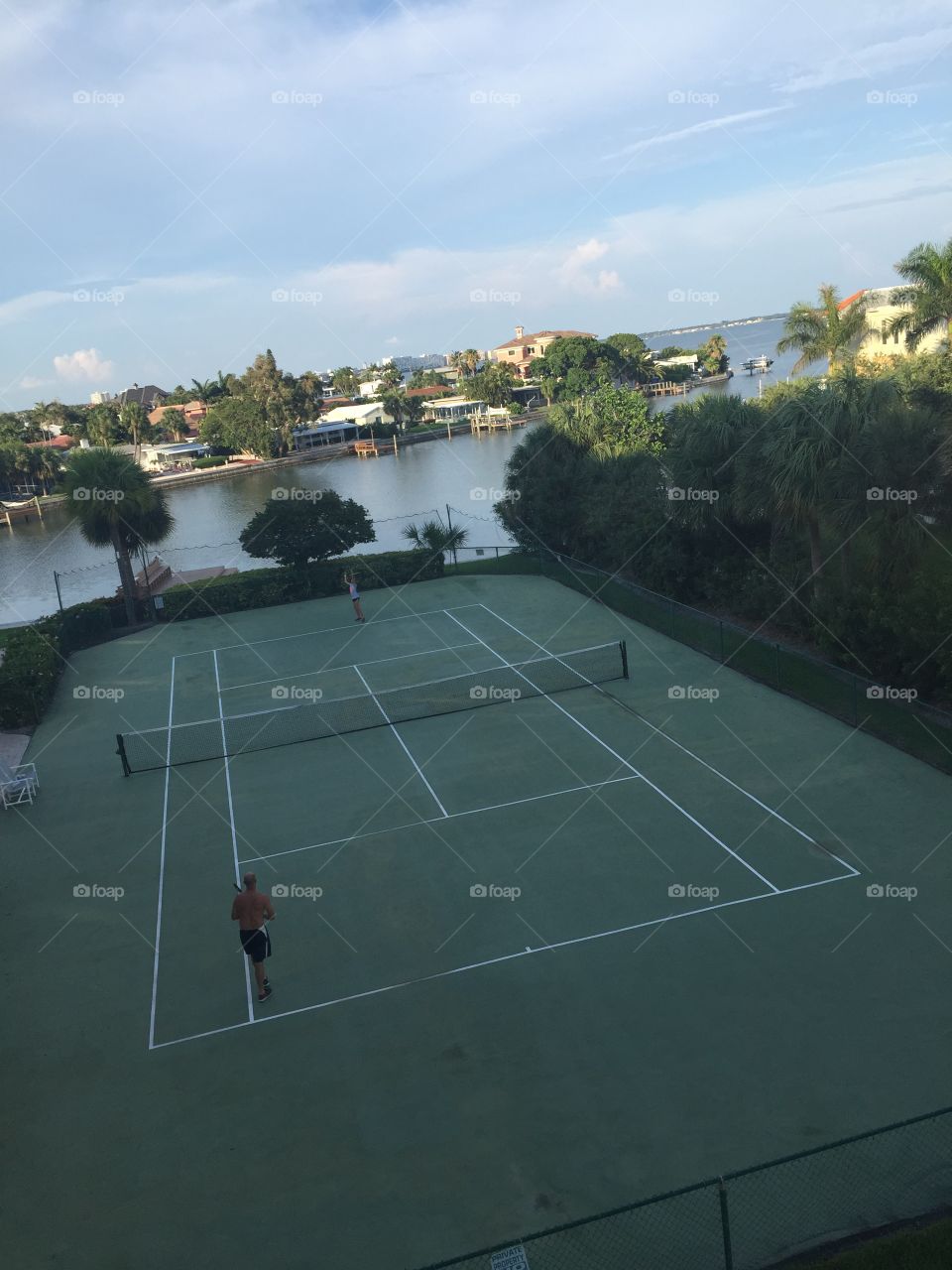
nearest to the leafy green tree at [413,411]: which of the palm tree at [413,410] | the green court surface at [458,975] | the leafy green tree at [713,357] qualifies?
the palm tree at [413,410]

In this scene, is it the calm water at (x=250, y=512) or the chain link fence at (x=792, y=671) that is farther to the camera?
the calm water at (x=250, y=512)

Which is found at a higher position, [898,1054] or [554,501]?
[554,501]

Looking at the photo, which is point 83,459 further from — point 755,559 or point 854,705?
point 854,705

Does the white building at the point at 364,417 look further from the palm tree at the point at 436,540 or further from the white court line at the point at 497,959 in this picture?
the white court line at the point at 497,959

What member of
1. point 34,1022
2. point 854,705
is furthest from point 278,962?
point 854,705

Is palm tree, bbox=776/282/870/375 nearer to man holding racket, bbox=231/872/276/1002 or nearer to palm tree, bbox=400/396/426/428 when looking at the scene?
man holding racket, bbox=231/872/276/1002

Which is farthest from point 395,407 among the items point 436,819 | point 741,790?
point 741,790
